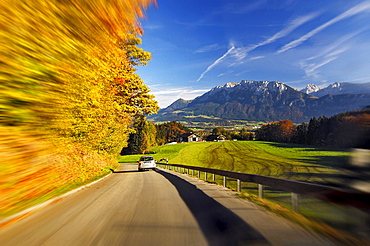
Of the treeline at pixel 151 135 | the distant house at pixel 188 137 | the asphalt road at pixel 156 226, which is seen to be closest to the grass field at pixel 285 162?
the asphalt road at pixel 156 226

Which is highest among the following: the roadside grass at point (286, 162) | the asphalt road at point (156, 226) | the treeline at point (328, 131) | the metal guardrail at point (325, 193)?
the treeline at point (328, 131)

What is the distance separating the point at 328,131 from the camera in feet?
111

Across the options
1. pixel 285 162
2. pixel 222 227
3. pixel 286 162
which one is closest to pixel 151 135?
pixel 285 162

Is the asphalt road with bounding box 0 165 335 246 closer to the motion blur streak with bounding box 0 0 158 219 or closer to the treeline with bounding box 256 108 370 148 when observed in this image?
the motion blur streak with bounding box 0 0 158 219

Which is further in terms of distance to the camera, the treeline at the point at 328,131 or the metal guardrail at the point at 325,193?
the treeline at the point at 328,131

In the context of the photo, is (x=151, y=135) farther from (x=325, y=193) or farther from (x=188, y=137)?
(x=325, y=193)

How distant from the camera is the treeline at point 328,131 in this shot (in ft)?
20.8

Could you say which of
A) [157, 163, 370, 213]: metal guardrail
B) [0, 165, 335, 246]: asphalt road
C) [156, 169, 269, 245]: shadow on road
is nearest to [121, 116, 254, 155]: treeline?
[0, 165, 335, 246]: asphalt road

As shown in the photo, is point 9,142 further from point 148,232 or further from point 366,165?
point 366,165

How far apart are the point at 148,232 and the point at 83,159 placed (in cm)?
978

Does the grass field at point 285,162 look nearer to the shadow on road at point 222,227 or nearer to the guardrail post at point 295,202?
the guardrail post at point 295,202

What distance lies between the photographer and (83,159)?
13.3 metres

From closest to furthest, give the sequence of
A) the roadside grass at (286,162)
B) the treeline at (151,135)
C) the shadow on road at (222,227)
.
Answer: the shadow on road at (222,227) < the roadside grass at (286,162) < the treeline at (151,135)

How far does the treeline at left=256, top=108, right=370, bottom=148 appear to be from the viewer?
634cm
